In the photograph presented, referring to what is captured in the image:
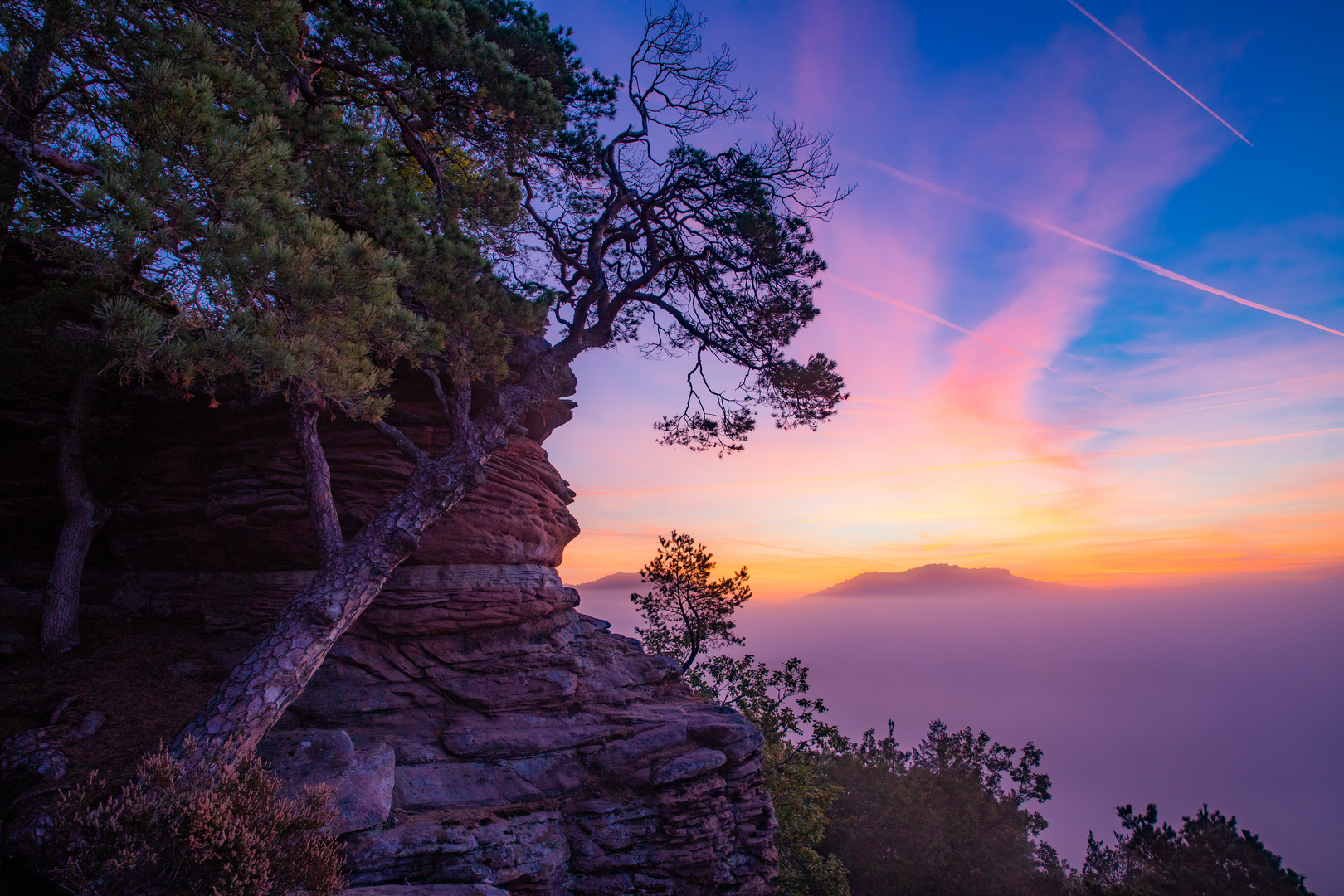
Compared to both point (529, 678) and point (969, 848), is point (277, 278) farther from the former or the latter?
point (969, 848)

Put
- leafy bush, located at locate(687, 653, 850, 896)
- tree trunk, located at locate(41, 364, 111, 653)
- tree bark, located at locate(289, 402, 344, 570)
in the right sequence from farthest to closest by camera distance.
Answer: leafy bush, located at locate(687, 653, 850, 896) < tree trunk, located at locate(41, 364, 111, 653) < tree bark, located at locate(289, 402, 344, 570)

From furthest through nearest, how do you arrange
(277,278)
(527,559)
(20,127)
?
(527,559)
(20,127)
(277,278)

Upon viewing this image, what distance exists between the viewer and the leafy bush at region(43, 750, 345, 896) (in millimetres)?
4852

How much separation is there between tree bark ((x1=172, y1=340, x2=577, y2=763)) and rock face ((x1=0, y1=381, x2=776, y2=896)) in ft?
3.92

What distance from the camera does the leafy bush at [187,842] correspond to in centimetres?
485

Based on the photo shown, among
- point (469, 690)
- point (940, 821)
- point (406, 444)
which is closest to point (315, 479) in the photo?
point (406, 444)

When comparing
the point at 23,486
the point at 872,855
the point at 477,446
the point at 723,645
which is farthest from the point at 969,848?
the point at 23,486

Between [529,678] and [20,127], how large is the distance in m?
10.7

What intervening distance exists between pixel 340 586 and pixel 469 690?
363 centimetres

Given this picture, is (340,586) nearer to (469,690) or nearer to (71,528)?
(469,690)

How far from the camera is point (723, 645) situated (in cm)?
2194

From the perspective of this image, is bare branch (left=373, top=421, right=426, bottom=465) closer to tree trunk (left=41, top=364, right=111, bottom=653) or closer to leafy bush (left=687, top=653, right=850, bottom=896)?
tree trunk (left=41, top=364, right=111, bottom=653)

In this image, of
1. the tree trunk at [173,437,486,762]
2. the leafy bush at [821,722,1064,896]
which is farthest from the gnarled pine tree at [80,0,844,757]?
the leafy bush at [821,722,1064,896]

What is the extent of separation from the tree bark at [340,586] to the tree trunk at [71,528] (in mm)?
4724
